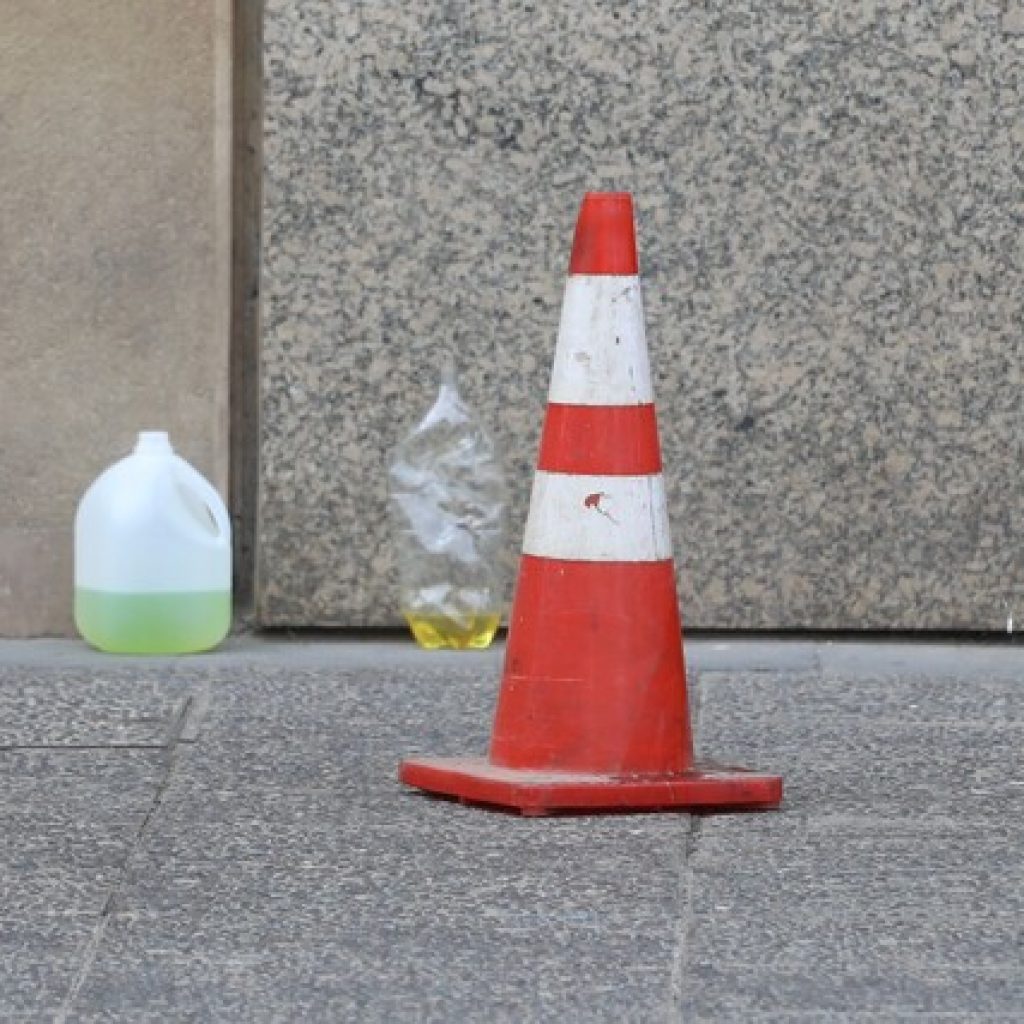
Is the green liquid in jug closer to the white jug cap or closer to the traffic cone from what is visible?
the white jug cap

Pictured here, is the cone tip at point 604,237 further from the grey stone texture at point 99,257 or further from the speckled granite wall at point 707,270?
the grey stone texture at point 99,257

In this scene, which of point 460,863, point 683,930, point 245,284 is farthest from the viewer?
point 245,284

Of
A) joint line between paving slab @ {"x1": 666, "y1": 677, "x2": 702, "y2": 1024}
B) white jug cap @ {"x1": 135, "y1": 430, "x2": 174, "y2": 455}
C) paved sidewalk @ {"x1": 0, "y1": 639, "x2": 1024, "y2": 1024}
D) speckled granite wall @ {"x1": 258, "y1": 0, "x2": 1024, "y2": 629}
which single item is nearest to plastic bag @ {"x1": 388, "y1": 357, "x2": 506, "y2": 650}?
speckled granite wall @ {"x1": 258, "y1": 0, "x2": 1024, "y2": 629}

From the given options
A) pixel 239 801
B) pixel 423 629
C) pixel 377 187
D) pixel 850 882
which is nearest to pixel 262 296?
pixel 377 187

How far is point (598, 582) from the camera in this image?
164 inches

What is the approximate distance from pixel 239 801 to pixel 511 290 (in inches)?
62.4

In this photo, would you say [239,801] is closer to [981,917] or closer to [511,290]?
[981,917]

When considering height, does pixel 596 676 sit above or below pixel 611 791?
above

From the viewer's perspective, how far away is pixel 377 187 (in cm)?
545

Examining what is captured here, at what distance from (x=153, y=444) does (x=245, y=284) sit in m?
0.42

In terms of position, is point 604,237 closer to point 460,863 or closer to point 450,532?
point 460,863

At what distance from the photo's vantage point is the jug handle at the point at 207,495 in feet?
17.8

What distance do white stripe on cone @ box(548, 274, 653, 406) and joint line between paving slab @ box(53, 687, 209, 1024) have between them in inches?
31.8

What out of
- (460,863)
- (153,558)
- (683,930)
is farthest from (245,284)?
(683,930)
